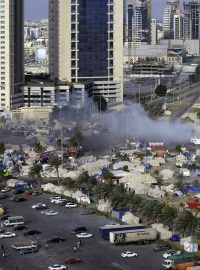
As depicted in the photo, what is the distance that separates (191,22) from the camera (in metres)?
42.0

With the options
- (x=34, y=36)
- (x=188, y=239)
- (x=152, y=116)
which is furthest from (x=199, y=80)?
(x=34, y=36)

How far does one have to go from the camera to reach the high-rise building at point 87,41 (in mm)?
18094

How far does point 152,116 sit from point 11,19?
3.48 meters

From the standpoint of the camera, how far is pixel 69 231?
800cm

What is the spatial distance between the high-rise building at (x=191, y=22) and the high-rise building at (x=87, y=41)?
23278 mm

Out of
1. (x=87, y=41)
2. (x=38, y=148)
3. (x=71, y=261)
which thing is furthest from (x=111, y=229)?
(x=87, y=41)

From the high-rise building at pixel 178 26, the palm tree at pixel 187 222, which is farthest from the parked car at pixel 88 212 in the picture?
the high-rise building at pixel 178 26

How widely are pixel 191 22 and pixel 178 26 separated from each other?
Result: 164 cm

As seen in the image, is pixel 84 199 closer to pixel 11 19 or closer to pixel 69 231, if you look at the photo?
pixel 69 231

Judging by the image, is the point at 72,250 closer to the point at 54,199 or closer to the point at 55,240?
the point at 55,240

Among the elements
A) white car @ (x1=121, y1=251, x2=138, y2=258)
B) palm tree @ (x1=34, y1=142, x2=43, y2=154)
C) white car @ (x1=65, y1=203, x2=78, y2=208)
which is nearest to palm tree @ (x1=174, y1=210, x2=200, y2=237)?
white car @ (x1=121, y1=251, x2=138, y2=258)

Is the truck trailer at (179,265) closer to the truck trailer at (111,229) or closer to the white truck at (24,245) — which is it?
the truck trailer at (111,229)

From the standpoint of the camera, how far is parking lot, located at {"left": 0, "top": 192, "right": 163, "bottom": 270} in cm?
689

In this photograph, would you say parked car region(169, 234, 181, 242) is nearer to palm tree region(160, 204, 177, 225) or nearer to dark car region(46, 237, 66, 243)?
palm tree region(160, 204, 177, 225)
